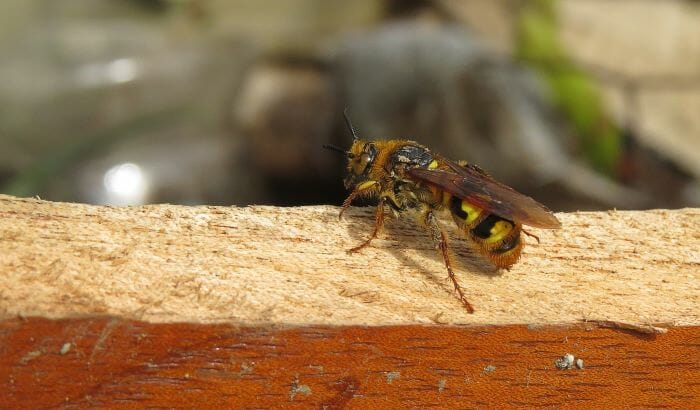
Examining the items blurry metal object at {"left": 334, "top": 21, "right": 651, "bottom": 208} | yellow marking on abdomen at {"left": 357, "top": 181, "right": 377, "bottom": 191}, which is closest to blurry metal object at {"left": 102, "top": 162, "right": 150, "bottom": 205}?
blurry metal object at {"left": 334, "top": 21, "right": 651, "bottom": 208}

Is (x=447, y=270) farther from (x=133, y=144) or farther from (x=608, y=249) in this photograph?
(x=133, y=144)

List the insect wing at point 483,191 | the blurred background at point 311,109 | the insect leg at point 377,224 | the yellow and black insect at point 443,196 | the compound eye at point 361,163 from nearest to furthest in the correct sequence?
the insect leg at point 377,224 < the yellow and black insect at point 443,196 < the insect wing at point 483,191 < the compound eye at point 361,163 < the blurred background at point 311,109

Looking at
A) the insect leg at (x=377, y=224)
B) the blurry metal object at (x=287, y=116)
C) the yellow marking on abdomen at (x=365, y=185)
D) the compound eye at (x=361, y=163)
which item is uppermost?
the insect leg at (x=377, y=224)

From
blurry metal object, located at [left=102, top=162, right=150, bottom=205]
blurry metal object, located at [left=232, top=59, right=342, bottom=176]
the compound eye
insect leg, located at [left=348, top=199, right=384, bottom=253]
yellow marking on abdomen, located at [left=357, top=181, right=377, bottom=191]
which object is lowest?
blurry metal object, located at [left=102, top=162, right=150, bottom=205]

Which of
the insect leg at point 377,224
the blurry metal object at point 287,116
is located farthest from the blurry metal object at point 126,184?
the insect leg at point 377,224

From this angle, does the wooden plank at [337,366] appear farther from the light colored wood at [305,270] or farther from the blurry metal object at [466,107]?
the blurry metal object at [466,107]

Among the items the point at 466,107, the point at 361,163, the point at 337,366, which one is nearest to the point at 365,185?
the point at 361,163

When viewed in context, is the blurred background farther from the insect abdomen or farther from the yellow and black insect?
the insect abdomen
